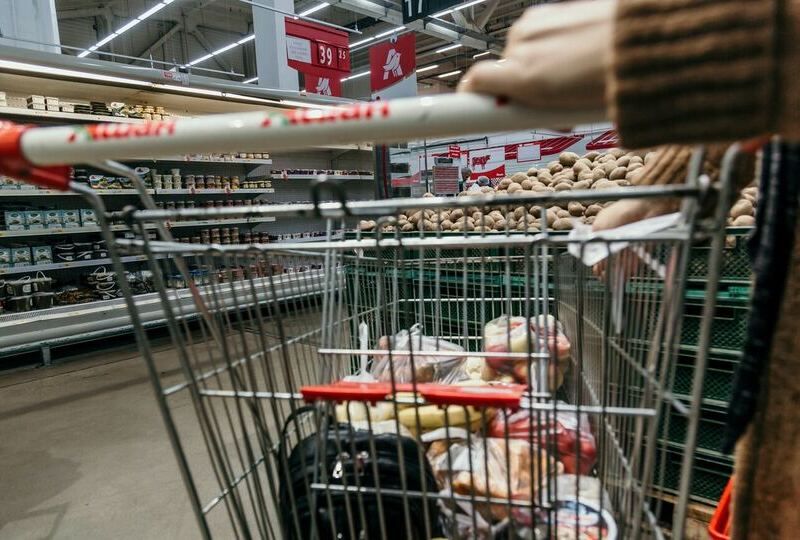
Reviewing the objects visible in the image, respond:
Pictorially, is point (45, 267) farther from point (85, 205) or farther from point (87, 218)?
point (85, 205)

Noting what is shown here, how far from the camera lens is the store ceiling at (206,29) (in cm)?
1126

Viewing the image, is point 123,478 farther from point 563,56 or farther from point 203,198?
point 203,198

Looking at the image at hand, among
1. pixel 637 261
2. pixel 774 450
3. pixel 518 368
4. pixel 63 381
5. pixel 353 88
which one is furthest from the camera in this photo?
pixel 353 88

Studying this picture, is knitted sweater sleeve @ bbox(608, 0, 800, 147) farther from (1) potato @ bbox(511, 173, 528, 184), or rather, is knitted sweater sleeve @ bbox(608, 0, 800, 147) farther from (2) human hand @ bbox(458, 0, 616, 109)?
(1) potato @ bbox(511, 173, 528, 184)

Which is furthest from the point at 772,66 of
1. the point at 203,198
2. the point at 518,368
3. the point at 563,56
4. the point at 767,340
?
the point at 203,198

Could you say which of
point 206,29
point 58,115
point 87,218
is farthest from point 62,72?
point 206,29

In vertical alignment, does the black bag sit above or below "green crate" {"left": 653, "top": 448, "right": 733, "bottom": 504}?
above

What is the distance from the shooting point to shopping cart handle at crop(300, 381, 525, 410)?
74cm

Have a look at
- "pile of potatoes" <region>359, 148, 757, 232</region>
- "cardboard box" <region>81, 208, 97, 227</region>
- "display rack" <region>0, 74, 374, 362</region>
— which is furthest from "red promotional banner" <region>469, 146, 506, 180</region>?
"cardboard box" <region>81, 208, 97, 227</region>

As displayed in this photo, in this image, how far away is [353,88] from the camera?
54.5 ft

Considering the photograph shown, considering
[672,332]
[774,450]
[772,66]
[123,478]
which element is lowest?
[123,478]

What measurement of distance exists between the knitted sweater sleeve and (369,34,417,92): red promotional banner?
5.16 m

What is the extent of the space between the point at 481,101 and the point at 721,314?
158 centimetres

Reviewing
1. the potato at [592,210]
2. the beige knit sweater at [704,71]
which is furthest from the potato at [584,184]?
the beige knit sweater at [704,71]
